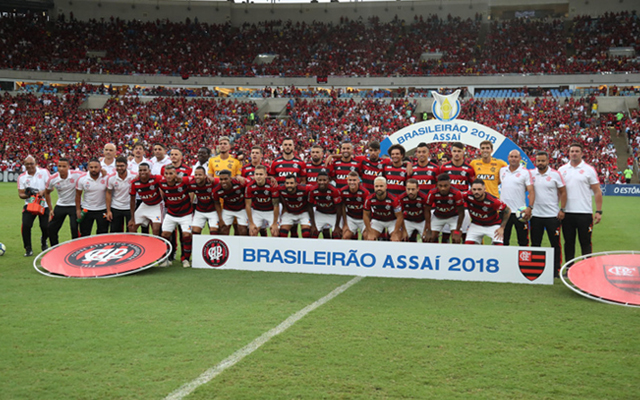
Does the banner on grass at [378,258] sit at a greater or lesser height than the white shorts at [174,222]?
lesser

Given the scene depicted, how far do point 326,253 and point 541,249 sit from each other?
3.10 metres

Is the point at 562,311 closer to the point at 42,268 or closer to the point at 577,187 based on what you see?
the point at 577,187

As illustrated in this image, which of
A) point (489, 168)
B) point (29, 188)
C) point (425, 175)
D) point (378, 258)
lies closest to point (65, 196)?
point (29, 188)

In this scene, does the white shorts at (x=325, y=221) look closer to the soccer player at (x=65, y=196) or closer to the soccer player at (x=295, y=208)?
the soccer player at (x=295, y=208)

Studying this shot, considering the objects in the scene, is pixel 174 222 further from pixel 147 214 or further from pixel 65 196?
pixel 65 196

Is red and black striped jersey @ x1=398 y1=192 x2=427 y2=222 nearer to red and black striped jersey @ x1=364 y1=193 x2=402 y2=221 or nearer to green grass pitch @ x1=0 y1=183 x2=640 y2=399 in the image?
red and black striped jersey @ x1=364 y1=193 x2=402 y2=221

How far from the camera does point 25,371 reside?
4602 mm

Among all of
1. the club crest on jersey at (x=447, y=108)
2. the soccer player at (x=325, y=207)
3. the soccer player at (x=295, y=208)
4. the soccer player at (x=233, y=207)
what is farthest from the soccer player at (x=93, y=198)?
the club crest on jersey at (x=447, y=108)

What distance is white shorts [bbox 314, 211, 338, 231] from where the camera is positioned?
381 inches

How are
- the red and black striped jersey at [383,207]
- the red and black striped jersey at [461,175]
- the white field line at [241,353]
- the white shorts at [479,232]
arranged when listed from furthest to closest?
the red and black striped jersey at [461,175] < the red and black striped jersey at [383,207] < the white shorts at [479,232] < the white field line at [241,353]

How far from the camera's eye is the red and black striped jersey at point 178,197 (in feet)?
30.9

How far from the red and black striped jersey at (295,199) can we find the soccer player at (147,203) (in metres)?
2.14

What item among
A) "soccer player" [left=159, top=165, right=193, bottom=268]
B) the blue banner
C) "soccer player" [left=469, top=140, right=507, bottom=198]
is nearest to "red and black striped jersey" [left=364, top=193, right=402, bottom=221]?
"soccer player" [left=469, top=140, right=507, bottom=198]

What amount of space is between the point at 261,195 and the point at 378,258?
8.21ft
